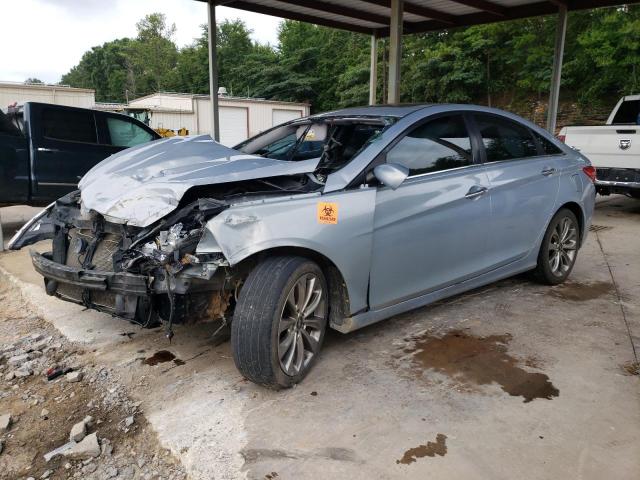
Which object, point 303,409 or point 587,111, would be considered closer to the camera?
point 303,409

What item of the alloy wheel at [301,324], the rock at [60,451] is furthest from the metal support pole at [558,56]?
the rock at [60,451]

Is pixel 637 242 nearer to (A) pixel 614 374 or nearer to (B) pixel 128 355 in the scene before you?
(A) pixel 614 374

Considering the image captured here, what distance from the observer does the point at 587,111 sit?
2134 centimetres

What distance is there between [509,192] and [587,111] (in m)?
20.4

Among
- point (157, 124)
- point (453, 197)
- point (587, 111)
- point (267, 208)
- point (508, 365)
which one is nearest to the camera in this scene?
point (267, 208)

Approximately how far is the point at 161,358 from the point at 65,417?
728 millimetres

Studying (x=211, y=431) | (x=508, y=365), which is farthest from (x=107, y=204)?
(x=508, y=365)

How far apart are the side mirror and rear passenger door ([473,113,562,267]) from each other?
3.71 feet

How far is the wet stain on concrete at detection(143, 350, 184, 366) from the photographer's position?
3309 mm

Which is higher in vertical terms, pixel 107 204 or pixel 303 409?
pixel 107 204

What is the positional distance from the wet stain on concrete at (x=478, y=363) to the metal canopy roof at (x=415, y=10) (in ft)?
25.8

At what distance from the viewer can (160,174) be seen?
125 inches

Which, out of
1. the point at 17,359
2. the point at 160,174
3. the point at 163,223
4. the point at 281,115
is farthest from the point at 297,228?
the point at 281,115

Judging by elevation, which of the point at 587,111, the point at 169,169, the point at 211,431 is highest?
the point at 587,111
